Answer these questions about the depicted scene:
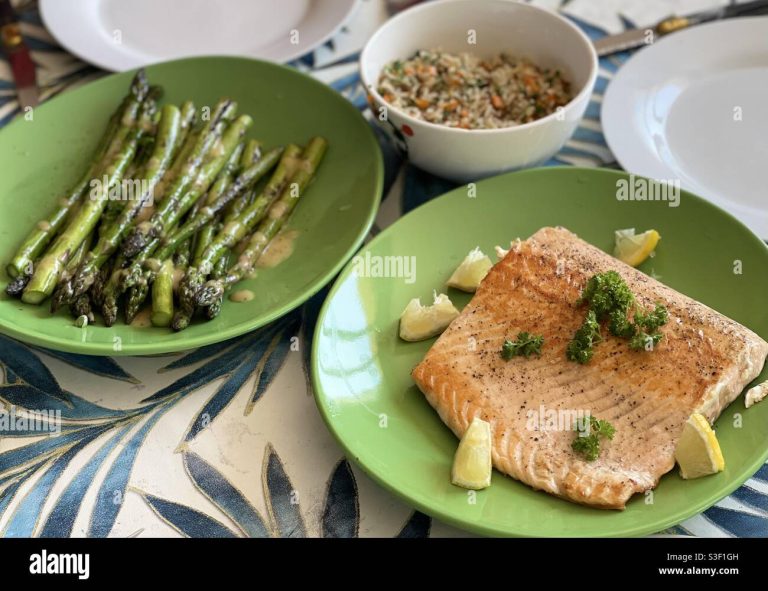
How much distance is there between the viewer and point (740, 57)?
3684 mm

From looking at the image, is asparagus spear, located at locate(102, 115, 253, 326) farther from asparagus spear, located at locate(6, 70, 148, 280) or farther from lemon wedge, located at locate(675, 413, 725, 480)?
lemon wedge, located at locate(675, 413, 725, 480)

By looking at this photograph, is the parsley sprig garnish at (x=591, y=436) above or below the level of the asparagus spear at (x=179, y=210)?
below

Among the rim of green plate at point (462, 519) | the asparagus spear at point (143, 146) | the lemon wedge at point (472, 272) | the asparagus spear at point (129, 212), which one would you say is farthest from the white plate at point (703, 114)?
the asparagus spear at point (143, 146)

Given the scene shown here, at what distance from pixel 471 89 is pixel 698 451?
6.06ft

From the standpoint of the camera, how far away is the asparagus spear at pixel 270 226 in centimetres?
287

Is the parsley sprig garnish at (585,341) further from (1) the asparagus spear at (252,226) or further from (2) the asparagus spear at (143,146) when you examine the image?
(2) the asparagus spear at (143,146)

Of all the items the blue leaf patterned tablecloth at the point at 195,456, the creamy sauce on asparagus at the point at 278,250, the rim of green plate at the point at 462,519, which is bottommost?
the blue leaf patterned tablecloth at the point at 195,456

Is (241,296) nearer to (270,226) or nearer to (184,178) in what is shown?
(270,226)

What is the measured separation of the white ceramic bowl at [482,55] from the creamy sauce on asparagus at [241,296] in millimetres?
882

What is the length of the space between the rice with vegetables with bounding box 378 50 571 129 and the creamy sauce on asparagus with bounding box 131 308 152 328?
1302 millimetres

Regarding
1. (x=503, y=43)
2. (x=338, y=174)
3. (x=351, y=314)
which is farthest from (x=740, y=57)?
(x=351, y=314)

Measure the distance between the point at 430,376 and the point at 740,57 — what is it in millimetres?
2270

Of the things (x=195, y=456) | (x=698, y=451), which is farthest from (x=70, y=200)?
(x=698, y=451)

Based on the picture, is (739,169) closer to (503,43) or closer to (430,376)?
(503,43)
